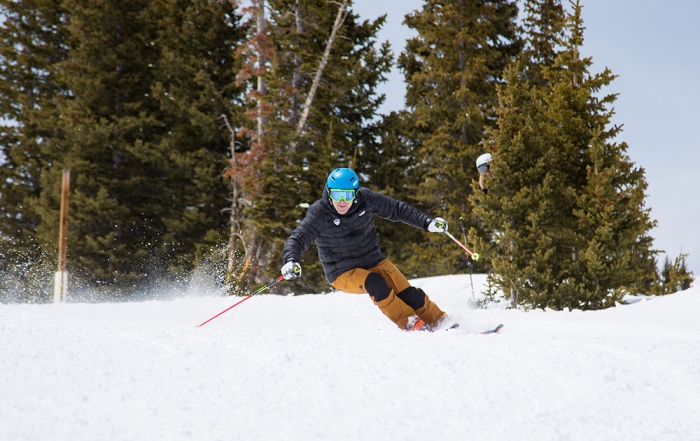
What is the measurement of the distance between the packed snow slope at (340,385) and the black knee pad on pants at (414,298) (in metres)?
0.67

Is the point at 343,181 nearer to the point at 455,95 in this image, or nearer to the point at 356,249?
the point at 356,249

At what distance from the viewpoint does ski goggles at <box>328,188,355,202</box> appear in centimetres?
521

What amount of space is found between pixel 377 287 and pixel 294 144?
37.9 feet

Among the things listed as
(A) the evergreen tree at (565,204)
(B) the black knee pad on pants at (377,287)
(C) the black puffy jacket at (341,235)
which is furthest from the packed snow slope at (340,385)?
(A) the evergreen tree at (565,204)

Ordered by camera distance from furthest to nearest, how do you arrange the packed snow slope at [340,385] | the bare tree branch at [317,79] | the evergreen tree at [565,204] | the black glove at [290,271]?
the bare tree branch at [317,79], the evergreen tree at [565,204], the black glove at [290,271], the packed snow slope at [340,385]

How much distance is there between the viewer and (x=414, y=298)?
17.8 feet

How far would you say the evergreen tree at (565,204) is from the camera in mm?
9555

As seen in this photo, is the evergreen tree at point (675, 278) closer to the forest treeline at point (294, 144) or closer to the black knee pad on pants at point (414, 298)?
the forest treeline at point (294, 144)

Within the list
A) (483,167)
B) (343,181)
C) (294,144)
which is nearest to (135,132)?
(294,144)

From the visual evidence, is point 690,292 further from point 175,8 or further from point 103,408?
point 175,8

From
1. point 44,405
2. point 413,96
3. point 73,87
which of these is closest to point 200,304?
point 44,405

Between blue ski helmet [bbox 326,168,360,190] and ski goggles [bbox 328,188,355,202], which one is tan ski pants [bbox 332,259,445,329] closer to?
ski goggles [bbox 328,188,355,202]

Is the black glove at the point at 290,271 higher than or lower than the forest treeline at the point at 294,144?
lower

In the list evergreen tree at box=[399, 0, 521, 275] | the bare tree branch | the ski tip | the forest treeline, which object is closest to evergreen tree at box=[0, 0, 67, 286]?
the forest treeline
